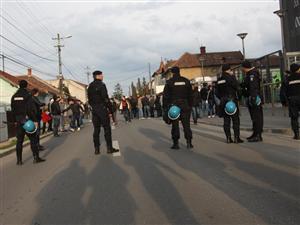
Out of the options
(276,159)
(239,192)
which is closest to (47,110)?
(276,159)

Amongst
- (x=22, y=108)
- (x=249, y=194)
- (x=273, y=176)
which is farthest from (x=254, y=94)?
(x=249, y=194)

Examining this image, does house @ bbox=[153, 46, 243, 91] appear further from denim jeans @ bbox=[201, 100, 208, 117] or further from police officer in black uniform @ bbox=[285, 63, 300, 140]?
police officer in black uniform @ bbox=[285, 63, 300, 140]

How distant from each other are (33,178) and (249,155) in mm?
4155

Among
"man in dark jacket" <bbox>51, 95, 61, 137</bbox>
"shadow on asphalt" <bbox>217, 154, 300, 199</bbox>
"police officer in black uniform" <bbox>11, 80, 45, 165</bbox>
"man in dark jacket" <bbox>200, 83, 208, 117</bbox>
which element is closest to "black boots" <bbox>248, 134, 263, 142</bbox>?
"shadow on asphalt" <bbox>217, 154, 300, 199</bbox>

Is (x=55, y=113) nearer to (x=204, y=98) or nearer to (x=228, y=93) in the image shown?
(x=204, y=98)

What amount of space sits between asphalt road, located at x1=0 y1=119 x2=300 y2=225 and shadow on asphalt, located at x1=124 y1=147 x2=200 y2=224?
0.01m

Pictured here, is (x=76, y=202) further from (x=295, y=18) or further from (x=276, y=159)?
(x=295, y=18)

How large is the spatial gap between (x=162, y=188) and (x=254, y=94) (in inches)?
212

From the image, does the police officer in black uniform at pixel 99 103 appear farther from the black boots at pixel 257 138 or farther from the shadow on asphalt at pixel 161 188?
the black boots at pixel 257 138

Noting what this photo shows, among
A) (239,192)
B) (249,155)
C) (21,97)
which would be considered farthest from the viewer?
(21,97)

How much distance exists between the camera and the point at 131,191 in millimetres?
6742

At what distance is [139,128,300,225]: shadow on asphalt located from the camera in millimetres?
5156

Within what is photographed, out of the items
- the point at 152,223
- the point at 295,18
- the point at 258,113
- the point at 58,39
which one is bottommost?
the point at 152,223

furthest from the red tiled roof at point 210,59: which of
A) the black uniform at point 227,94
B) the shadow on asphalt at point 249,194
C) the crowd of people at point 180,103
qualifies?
the shadow on asphalt at point 249,194
